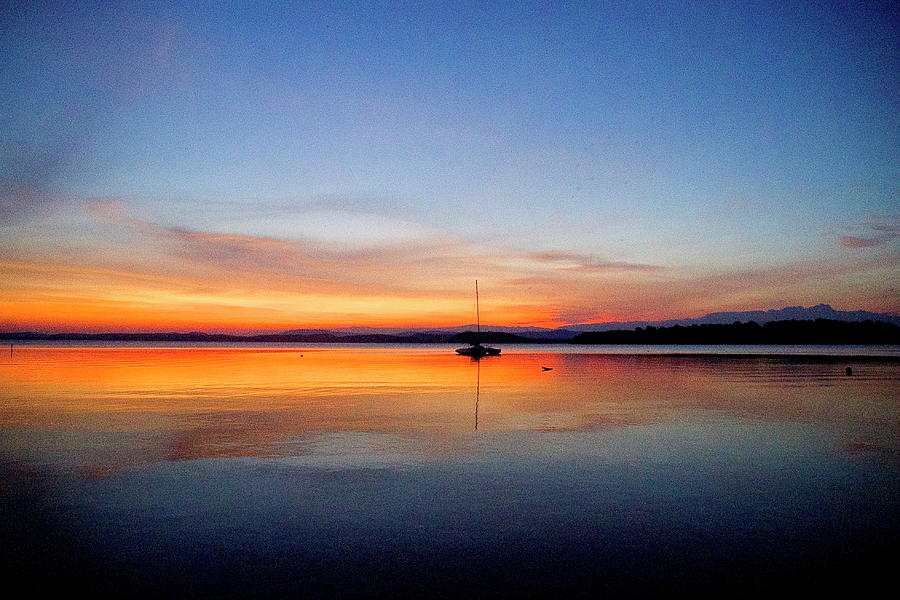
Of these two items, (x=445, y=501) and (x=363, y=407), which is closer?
(x=445, y=501)

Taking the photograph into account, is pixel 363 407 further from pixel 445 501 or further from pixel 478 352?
pixel 478 352

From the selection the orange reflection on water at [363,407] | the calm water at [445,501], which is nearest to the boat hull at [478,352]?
the orange reflection on water at [363,407]

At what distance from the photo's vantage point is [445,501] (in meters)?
11.3

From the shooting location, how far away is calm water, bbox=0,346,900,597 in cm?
798

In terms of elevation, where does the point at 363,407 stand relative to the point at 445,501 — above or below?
above

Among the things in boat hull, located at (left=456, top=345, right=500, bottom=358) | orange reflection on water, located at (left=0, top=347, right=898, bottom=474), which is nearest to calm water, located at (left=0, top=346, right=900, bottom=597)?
orange reflection on water, located at (left=0, top=347, right=898, bottom=474)

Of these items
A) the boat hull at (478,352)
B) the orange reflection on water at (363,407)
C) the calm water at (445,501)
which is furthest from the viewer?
the boat hull at (478,352)

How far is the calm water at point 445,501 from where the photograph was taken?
7980mm

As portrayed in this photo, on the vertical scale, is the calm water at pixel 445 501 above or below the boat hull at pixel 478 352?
below

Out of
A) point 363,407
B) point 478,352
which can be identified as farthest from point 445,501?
point 478,352

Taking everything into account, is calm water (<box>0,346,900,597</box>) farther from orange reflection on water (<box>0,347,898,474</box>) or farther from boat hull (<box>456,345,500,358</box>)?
boat hull (<box>456,345,500,358</box>)

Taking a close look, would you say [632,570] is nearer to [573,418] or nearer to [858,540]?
[858,540]

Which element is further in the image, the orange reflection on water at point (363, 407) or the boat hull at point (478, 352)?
the boat hull at point (478, 352)

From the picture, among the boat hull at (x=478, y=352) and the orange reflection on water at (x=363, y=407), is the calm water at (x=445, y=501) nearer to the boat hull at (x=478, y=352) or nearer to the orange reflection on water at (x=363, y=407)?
the orange reflection on water at (x=363, y=407)
